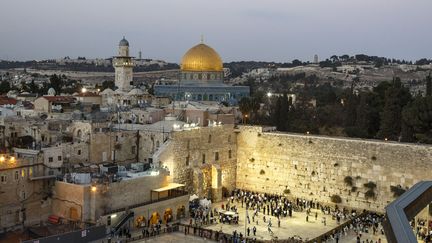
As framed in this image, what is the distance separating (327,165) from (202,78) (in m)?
22.2

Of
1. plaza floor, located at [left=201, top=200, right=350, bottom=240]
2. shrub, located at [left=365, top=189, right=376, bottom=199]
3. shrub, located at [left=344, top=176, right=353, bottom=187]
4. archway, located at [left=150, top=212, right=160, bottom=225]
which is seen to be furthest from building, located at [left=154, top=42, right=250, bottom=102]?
archway, located at [left=150, top=212, right=160, bottom=225]

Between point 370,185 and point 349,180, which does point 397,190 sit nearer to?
point 370,185

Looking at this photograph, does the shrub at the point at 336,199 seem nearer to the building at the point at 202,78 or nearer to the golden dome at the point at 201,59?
the building at the point at 202,78

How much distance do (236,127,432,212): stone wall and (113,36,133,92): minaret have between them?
20666 mm

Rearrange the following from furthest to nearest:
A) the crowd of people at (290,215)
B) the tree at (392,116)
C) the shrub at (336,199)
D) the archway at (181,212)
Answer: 1. the tree at (392,116)
2. the shrub at (336,199)
3. the archway at (181,212)
4. the crowd of people at (290,215)

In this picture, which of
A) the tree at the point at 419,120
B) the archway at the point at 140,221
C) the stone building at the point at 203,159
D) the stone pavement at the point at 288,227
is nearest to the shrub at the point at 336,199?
the stone pavement at the point at 288,227

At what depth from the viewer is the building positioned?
48.9m

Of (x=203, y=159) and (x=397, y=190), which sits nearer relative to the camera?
(x=397, y=190)

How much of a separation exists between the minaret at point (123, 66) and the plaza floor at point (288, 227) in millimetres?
25860

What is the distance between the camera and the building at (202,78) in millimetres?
48906

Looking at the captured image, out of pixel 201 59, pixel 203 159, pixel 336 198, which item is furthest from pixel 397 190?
pixel 201 59

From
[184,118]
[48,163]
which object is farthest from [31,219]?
[184,118]

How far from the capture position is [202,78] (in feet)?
163

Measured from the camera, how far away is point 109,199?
22719mm
